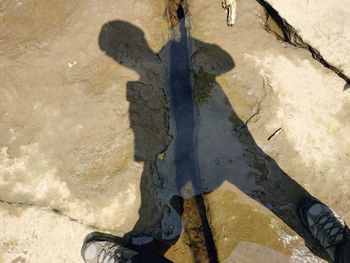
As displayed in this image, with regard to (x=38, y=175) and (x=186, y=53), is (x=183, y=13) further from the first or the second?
(x=38, y=175)

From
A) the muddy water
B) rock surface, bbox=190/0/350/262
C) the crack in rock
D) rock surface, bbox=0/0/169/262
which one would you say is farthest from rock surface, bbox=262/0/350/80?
rock surface, bbox=0/0/169/262

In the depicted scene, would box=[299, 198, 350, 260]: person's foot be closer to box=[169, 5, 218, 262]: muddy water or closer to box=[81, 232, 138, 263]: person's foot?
box=[169, 5, 218, 262]: muddy water

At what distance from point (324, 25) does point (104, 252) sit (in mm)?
3044

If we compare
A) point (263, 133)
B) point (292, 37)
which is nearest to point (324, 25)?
point (292, 37)

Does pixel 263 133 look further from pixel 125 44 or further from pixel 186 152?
pixel 125 44

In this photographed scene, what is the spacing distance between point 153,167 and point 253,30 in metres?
1.74

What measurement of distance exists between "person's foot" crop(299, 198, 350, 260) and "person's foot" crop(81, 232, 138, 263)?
154cm

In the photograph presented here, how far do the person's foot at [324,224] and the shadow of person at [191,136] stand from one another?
105 mm

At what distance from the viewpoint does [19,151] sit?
3637 millimetres

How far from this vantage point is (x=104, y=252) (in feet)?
11.1

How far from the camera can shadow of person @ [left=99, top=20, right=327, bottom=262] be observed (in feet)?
11.8

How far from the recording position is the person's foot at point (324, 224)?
330cm

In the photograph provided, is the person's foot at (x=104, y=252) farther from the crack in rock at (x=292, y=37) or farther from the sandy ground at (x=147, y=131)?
the crack in rock at (x=292, y=37)

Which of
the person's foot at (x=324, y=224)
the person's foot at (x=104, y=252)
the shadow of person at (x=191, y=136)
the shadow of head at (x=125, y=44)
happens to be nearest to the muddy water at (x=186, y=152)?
the shadow of person at (x=191, y=136)
